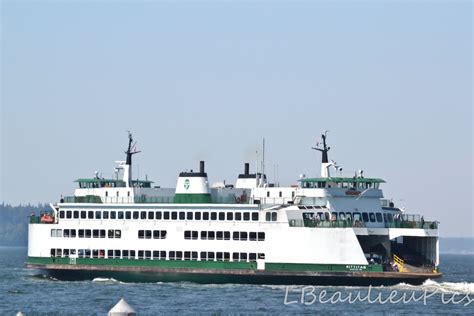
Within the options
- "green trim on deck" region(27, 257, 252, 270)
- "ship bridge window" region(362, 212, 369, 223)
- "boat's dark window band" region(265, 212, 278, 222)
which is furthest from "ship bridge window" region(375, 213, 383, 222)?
"green trim on deck" region(27, 257, 252, 270)

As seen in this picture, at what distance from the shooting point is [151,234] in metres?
66.7

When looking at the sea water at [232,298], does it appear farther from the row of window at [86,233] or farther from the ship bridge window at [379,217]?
the ship bridge window at [379,217]

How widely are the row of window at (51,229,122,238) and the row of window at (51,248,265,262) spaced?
72 cm

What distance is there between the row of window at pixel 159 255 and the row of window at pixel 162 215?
1673mm

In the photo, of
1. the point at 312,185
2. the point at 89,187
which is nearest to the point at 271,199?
the point at 312,185

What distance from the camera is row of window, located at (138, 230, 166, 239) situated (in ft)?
218

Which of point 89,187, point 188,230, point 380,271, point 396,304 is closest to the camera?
point 396,304

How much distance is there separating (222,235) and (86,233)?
300 inches

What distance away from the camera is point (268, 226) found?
64062 millimetres

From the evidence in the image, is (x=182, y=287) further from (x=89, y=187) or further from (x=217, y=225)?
(x=89, y=187)

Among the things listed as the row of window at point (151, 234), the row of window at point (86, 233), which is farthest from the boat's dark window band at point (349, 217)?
the row of window at point (86, 233)

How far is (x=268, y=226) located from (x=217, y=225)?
2.67m

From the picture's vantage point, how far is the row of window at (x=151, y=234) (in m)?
66.5

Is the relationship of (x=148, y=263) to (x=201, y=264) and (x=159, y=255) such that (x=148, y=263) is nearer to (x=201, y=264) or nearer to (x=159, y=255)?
(x=159, y=255)
